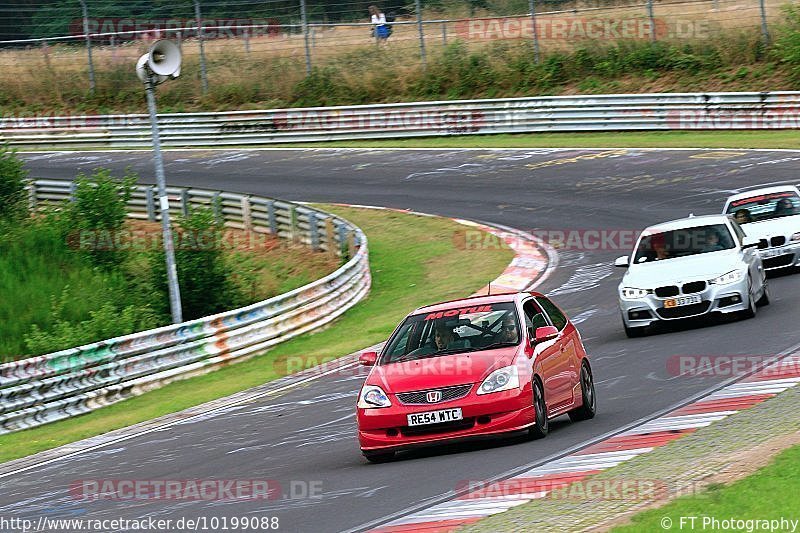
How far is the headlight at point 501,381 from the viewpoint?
10.4 meters

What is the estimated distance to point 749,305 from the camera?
16078mm

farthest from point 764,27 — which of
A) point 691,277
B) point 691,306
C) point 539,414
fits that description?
point 539,414

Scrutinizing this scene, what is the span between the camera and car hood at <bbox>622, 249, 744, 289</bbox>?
632 inches

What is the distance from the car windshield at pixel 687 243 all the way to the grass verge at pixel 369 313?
14.5 ft

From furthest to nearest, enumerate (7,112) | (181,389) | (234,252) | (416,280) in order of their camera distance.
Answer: (7,112) < (234,252) < (416,280) < (181,389)

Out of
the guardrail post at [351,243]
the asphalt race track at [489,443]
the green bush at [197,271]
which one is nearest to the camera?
the asphalt race track at [489,443]

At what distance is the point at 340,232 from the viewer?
25.6 meters

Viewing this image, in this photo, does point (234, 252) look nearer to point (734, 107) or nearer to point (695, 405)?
point (734, 107)

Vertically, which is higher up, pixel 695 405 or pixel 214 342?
pixel 695 405

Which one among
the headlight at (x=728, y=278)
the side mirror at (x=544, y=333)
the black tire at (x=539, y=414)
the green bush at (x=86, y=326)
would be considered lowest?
the green bush at (x=86, y=326)

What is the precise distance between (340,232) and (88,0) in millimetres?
Answer: 23146

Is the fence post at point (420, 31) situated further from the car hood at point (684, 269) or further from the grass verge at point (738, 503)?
the grass verge at point (738, 503)

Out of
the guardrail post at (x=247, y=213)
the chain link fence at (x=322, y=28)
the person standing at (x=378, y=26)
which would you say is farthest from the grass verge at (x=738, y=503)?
the person standing at (x=378, y=26)

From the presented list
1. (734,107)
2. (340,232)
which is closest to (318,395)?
(340,232)
